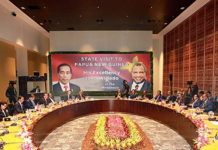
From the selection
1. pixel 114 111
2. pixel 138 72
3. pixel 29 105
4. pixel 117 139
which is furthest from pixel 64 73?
pixel 117 139

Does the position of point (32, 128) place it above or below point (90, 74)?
below

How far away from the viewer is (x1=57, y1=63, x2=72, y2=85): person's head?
1034 cm

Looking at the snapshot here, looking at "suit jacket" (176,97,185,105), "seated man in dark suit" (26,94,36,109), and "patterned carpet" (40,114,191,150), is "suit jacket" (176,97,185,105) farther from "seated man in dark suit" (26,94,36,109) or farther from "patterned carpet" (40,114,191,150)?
"seated man in dark suit" (26,94,36,109)

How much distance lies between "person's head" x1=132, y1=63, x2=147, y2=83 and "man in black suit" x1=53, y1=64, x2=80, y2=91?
3.90m

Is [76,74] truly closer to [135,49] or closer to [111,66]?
[111,66]

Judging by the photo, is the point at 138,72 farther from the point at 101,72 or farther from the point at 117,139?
the point at 117,139

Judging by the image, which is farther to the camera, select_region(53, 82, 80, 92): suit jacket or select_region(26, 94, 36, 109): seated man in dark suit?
select_region(53, 82, 80, 92): suit jacket

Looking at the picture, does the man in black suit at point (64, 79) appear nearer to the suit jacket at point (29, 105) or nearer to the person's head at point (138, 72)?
the person's head at point (138, 72)

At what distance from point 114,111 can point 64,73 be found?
4.59 metres

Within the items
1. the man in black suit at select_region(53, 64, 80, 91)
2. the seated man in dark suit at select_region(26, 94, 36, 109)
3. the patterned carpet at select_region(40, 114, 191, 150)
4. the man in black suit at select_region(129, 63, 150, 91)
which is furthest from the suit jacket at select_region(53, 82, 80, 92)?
the seated man in dark suit at select_region(26, 94, 36, 109)

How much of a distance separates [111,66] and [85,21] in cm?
342

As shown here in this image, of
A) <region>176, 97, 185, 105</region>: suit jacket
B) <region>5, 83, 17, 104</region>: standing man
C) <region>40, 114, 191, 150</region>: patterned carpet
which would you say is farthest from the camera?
<region>5, 83, 17, 104</region>: standing man

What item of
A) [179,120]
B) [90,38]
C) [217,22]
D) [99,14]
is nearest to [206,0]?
[217,22]

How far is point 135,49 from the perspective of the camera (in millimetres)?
10492
